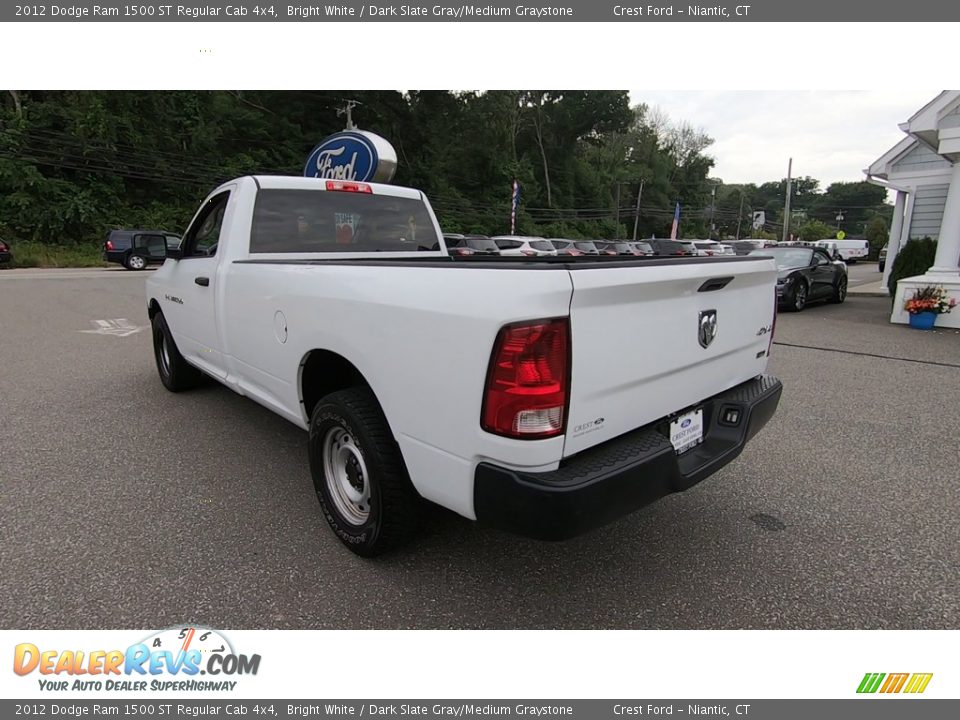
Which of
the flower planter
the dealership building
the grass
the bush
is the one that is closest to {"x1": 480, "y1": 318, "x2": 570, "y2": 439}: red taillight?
the flower planter

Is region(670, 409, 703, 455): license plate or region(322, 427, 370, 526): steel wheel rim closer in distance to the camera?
region(670, 409, 703, 455): license plate

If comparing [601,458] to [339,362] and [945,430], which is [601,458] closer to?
[339,362]

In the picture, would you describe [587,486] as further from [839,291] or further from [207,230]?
[839,291]

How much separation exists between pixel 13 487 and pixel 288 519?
1.84 meters

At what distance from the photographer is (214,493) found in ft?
10.7

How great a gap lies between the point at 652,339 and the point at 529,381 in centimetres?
62

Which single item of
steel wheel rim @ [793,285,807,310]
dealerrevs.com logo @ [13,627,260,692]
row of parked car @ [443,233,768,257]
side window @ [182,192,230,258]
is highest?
row of parked car @ [443,233,768,257]

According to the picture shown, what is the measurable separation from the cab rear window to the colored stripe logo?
363cm

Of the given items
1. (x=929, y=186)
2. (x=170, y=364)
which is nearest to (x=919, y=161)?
(x=929, y=186)

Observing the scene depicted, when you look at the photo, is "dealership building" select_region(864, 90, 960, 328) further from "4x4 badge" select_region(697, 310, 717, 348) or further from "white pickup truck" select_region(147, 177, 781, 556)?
"4x4 badge" select_region(697, 310, 717, 348)

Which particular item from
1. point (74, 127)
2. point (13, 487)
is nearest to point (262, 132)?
point (74, 127)

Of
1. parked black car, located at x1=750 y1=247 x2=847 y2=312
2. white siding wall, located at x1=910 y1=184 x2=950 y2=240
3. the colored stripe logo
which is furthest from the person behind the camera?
white siding wall, located at x1=910 y1=184 x2=950 y2=240

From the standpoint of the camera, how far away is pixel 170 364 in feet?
16.7

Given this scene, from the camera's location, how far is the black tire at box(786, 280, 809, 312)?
11.8m
